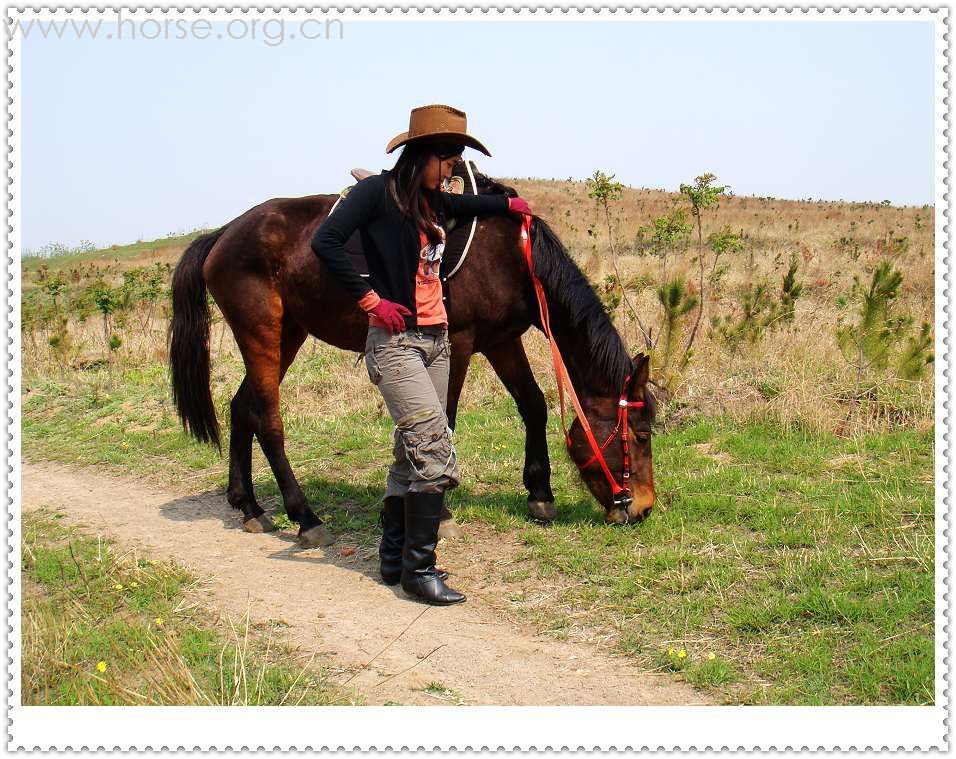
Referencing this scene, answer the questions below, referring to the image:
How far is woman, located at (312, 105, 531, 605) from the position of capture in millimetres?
4344

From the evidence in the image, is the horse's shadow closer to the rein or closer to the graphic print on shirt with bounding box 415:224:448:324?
the rein

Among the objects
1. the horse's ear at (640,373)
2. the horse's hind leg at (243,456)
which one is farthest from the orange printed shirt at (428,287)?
the horse's hind leg at (243,456)

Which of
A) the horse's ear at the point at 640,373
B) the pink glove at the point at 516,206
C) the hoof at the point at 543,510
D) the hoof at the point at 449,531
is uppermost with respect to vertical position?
the pink glove at the point at 516,206

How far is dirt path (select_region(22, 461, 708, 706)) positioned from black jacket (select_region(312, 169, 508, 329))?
1562mm

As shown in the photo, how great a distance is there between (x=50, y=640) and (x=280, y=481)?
208 centimetres

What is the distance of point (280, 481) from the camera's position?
5.82 metres

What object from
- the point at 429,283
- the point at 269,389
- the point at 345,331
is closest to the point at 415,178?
the point at 429,283

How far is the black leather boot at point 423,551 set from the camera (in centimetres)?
446

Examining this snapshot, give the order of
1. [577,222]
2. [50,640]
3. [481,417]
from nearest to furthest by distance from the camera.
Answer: [50,640], [481,417], [577,222]

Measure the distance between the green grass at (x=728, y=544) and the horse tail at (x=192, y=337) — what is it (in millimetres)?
918

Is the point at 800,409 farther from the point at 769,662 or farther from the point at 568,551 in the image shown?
the point at 769,662

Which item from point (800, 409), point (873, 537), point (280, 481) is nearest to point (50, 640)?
point (280, 481)

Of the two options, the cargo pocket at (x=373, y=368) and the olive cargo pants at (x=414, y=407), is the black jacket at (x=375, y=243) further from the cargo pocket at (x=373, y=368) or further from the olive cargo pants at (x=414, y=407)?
the cargo pocket at (x=373, y=368)

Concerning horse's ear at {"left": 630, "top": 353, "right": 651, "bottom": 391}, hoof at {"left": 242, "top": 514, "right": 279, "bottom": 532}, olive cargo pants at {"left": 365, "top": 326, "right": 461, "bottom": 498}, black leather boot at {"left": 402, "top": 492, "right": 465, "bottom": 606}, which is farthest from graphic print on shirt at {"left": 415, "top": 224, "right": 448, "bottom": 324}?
hoof at {"left": 242, "top": 514, "right": 279, "bottom": 532}
